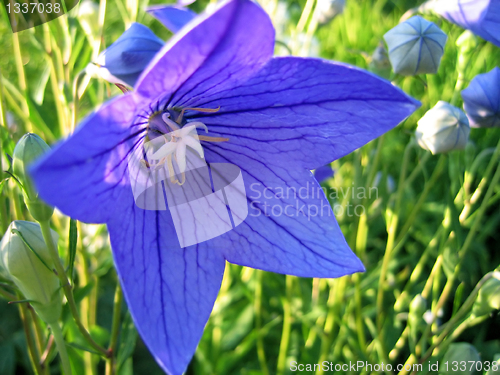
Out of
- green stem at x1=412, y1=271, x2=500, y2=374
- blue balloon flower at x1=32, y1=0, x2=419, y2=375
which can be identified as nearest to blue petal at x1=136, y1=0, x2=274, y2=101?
blue balloon flower at x1=32, y1=0, x2=419, y2=375

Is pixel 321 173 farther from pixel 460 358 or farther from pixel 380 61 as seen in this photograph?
pixel 460 358

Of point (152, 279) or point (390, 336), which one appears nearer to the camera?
point (152, 279)

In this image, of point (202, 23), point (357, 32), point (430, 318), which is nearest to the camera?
point (202, 23)

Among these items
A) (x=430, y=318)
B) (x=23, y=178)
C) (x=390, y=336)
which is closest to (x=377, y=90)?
(x=23, y=178)

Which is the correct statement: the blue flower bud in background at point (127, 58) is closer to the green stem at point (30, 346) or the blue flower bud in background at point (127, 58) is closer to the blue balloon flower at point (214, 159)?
the blue balloon flower at point (214, 159)

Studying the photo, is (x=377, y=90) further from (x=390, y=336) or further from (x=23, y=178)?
(x=390, y=336)

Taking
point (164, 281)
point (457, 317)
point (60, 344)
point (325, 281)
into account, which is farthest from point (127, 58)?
point (325, 281)

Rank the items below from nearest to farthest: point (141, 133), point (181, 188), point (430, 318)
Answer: point (141, 133), point (181, 188), point (430, 318)

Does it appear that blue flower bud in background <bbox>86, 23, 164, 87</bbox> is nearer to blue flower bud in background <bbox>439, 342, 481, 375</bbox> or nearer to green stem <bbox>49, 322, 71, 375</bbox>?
green stem <bbox>49, 322, 71, 375</bbox>
